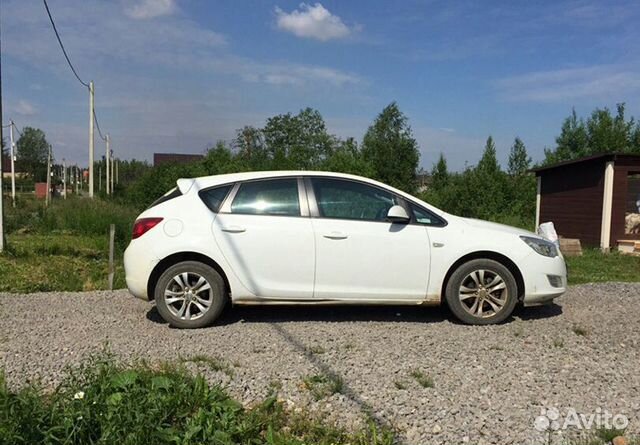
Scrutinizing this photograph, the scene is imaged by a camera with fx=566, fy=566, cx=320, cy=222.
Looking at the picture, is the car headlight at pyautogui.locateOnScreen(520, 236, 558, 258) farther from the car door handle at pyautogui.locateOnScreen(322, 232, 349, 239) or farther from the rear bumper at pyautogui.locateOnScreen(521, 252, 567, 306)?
the car door handle at pyautogui.locateOnScreen(322, 232, 349, 239)

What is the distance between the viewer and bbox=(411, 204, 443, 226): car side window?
5.84 m

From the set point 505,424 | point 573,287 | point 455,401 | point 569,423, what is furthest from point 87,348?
point 573,287

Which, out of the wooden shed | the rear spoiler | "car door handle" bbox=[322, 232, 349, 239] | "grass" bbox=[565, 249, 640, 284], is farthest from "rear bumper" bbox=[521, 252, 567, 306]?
A: the wooden shed

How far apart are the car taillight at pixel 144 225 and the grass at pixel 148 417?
7.07 feet

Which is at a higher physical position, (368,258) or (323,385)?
(368,258)

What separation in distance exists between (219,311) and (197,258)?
575 mm

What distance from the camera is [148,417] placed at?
324cm

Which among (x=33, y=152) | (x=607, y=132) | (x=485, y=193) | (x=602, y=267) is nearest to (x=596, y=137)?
(x=607, y=132)

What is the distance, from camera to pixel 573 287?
796 cm

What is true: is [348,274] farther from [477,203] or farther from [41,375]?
[477,203]

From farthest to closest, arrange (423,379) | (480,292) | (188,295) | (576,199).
A: (576,199)
(480,292)
(188,295)
(423,379)

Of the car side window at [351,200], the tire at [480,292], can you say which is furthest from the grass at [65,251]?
the tire at [480,292]

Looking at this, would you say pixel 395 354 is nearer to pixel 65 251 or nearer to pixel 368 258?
pixel 368 258

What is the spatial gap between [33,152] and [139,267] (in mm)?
96522
